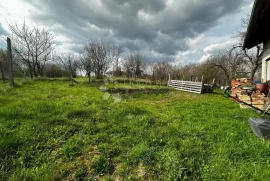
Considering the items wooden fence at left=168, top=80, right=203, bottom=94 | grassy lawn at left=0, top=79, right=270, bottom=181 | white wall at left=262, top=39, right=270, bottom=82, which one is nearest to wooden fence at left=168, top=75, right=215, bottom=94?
wooden fence at left=168, top=80, right=203, bottom=94

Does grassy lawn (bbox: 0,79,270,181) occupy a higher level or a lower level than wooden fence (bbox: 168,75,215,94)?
lower

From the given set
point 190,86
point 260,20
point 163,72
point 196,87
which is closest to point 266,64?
point 260,20

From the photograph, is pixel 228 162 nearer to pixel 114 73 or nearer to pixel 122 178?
pixel 122 178

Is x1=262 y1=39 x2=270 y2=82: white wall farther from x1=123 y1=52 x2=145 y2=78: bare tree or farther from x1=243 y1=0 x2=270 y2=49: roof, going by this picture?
x1=123 y1=52 x2=145 y2=78: bare tree

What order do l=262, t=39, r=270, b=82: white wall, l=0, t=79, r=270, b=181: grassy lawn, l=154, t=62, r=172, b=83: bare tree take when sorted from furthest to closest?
l=154, t=62, r=172, b=83: bare tree → l=262, t=39, r=270, b=82: white wall → l=0, t=79, r=270, b=181: grassy lawn

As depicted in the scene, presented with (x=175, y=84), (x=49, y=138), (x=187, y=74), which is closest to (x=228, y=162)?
(x=49, y=138)

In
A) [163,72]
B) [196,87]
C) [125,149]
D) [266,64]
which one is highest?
[163,72]

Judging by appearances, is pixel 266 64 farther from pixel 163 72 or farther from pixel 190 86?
pixel 163 72

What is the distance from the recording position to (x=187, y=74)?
22.1m

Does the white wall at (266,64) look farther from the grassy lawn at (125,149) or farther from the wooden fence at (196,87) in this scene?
the wooden fence at (196,87)

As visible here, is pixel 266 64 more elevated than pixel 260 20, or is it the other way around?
pixel 260 20

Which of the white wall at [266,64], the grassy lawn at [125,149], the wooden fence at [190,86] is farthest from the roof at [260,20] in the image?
the wooden fence at [190,86]

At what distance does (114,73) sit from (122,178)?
28734 millimetres

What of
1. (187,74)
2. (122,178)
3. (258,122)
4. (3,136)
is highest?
(187,74)
